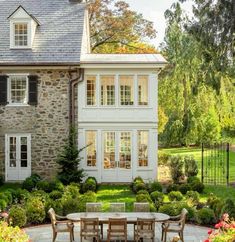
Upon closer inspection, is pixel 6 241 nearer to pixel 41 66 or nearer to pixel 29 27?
pixel 41 66

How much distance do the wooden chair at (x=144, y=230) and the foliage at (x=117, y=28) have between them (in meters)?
25.8

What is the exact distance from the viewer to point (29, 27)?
25.7 m

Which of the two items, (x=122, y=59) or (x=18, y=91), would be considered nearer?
(x=18, y=91)

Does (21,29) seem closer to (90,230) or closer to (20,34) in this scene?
(20,34)

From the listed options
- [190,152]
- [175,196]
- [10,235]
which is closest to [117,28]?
[190,152]

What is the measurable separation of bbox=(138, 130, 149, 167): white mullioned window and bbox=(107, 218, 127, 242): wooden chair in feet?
35.9

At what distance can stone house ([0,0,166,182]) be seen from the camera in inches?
971

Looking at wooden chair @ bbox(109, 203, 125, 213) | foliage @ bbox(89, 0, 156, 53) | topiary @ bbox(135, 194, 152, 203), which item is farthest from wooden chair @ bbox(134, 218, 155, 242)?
foliage @ bbox(89, 0, 156, 53)

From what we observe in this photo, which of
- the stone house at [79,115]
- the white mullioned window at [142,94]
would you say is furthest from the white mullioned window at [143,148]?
the white mullioned window at [142,94]

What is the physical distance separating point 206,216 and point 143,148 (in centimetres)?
857

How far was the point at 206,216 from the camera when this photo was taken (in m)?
16.5

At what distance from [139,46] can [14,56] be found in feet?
56.0

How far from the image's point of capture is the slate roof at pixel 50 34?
2469 cm

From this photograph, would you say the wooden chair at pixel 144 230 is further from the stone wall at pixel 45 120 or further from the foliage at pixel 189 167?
the foliage at pixel 189 167
